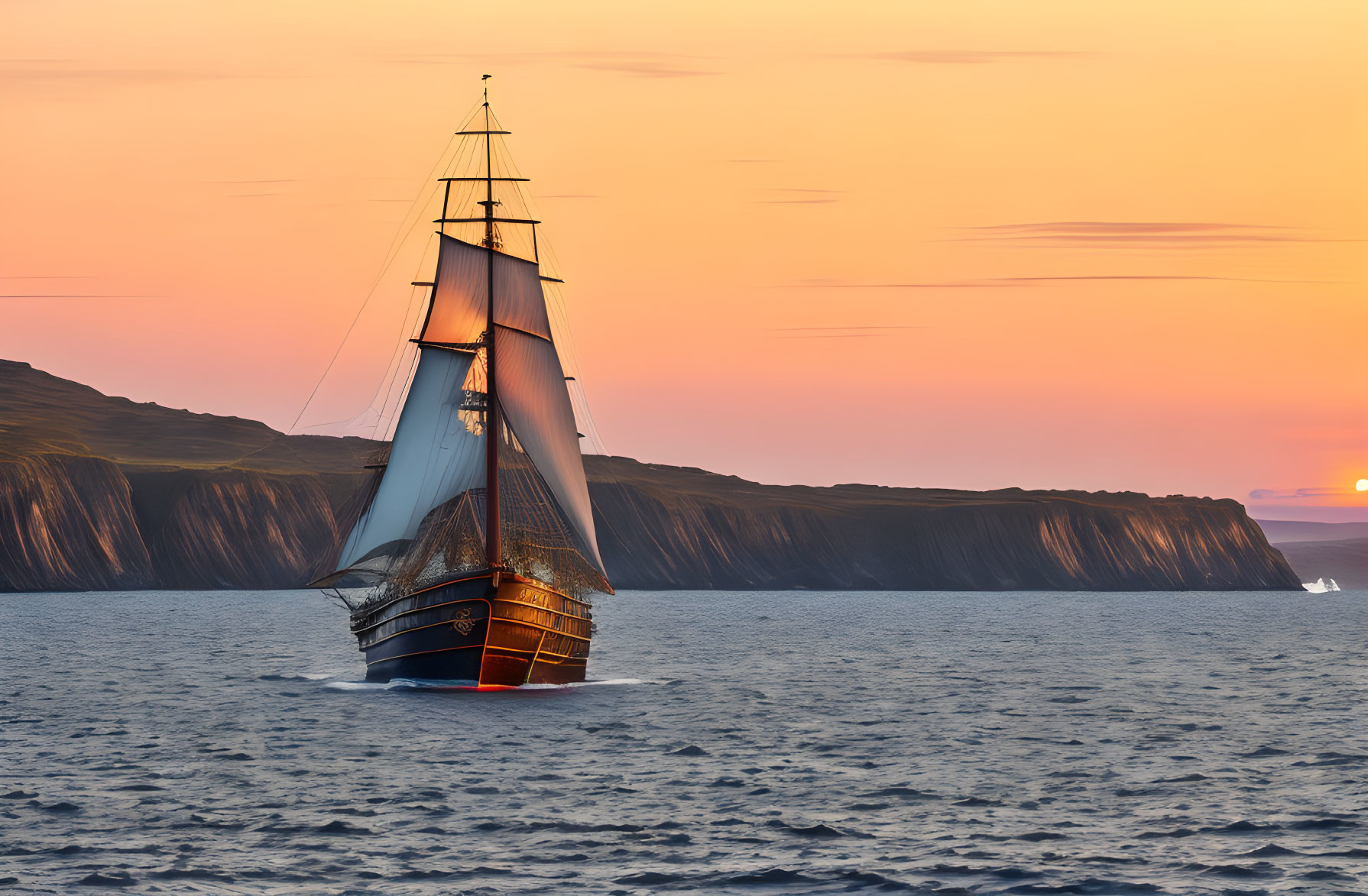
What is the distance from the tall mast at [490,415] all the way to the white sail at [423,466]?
77 centimetres

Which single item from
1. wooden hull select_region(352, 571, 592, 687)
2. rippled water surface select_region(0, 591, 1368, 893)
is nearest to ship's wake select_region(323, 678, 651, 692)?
wooden hull select_region(352, 571, 592, 687)

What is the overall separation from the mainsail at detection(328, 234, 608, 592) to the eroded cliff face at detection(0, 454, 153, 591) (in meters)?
125

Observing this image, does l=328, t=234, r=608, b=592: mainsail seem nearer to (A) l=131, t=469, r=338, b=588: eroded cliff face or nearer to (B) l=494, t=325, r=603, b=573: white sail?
(B) l=494, t=325, r=603, b=573: white sail

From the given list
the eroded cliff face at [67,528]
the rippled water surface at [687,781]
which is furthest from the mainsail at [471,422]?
the eroded cliff face at [67,528]

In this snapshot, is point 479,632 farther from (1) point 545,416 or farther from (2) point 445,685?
(1) point 545,416

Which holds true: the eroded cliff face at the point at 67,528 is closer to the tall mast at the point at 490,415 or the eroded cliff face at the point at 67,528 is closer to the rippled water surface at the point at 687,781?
the rippled water surface at the point at 687,781

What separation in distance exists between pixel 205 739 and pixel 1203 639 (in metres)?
78.9

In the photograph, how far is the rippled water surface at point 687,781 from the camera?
2181 centimetres

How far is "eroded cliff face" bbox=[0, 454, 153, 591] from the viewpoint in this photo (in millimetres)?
165375

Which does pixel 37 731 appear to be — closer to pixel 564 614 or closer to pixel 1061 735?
pixel 564 614

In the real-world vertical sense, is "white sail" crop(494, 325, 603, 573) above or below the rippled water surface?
above

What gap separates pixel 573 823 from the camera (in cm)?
2553

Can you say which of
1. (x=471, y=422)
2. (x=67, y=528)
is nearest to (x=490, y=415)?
(x=471, y=422)

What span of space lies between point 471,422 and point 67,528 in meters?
132
